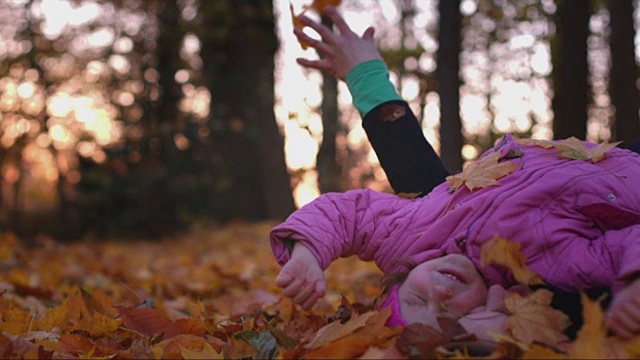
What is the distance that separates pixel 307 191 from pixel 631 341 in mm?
14311

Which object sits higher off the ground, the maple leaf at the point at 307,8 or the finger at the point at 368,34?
the maple leaf at the point at 307,8

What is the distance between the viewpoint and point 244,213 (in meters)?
10.3

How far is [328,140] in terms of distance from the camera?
45.8 ft

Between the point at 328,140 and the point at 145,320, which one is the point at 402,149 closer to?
the point at 145,320

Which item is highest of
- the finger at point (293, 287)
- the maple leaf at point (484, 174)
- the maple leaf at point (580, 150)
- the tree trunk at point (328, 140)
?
the maple leaf at point (580, 150)

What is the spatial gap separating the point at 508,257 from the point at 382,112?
99 centimetres

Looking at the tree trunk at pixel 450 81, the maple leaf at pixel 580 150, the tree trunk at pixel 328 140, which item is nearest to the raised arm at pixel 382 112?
the maple leaf at pixel 580 150

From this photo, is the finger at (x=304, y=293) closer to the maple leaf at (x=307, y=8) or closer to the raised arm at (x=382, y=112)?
the raised arm at (x=382, y=112)

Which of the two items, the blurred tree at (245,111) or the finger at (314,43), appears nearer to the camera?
the finger at (314,43)

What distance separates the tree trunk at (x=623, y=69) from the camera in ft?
16.9

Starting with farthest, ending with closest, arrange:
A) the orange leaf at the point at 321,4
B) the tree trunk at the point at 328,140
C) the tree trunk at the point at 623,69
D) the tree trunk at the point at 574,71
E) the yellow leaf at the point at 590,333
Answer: the tree trunk at the point at 328,140 → the tree trunk at the point at 623,69 → the tree trunk at the point at 574,71 → the orange leaf at the point at 321,4 → the yellow leaf at the point at 590,333

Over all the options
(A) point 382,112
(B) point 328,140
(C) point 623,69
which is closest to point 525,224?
(A) point 382,112

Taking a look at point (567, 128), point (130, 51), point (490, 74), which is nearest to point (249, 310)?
point (567, 128)

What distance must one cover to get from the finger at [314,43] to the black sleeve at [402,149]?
29cm
